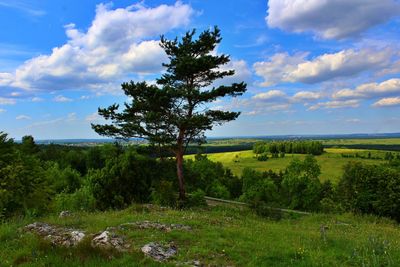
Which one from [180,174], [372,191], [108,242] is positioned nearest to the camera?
[108,242]

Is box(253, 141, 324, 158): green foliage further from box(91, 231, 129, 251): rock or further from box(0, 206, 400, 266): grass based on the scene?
box(91, 231, 129, 251): rock

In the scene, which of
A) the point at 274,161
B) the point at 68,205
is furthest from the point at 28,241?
the point at 274,161

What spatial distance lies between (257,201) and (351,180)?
57.9 feet

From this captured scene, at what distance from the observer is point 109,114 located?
1134 inches

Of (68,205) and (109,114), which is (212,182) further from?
(109,114)

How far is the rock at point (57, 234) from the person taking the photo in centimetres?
1002

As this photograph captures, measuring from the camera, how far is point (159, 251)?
370 inches

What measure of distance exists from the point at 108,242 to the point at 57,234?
2.27 meters

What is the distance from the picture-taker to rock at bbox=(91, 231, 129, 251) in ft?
31.3

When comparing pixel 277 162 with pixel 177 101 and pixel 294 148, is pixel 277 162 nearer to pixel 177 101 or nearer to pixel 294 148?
pixel 294 148

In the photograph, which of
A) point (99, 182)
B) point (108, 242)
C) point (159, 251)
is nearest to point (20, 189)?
point (108, 242)

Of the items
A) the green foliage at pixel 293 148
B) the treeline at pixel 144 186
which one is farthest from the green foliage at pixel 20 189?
the green foliage at pixel 293 148

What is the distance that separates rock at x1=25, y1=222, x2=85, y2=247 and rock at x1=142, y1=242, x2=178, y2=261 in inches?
78.6

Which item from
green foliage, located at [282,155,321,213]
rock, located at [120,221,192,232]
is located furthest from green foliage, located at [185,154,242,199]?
rock, located at [120,221,192,232]
